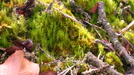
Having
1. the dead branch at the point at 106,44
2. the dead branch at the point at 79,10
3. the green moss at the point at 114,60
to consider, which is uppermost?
the dead branch at the point at 79,10

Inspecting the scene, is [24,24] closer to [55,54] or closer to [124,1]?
[55,54]

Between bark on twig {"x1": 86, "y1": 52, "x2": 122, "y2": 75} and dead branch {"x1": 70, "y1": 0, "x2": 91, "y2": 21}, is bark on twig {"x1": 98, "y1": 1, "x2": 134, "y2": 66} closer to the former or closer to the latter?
dead branch {"x1": 70, "y1": 0, "x2": 91, "y2": 21}

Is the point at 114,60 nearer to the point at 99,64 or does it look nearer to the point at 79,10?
the point at 99,64

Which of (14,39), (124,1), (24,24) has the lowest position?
(14,39)

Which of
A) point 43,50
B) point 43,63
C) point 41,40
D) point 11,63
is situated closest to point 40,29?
point 41,40

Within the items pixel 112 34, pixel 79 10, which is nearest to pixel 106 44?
pixel 112 34

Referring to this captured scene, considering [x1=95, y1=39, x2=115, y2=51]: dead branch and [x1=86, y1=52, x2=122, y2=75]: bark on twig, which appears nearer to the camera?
[x1=86, y1=52, x2=122, y2=75]: bark on twig

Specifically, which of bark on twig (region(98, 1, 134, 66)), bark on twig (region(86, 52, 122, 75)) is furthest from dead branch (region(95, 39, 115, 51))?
bark on twig (region(86, 52, 122, 75))

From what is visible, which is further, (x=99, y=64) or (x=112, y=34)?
(x=112, y=34)

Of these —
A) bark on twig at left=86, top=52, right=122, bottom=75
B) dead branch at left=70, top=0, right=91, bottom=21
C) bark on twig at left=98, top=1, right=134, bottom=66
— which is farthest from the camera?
dead branch at left=70, top=0, right=91, bottom=21

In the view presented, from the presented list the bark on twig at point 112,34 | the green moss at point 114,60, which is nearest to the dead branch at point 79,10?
the bark on twig at point 112,34

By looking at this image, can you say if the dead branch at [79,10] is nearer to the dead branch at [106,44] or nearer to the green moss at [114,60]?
the dead branch at [106,44]
